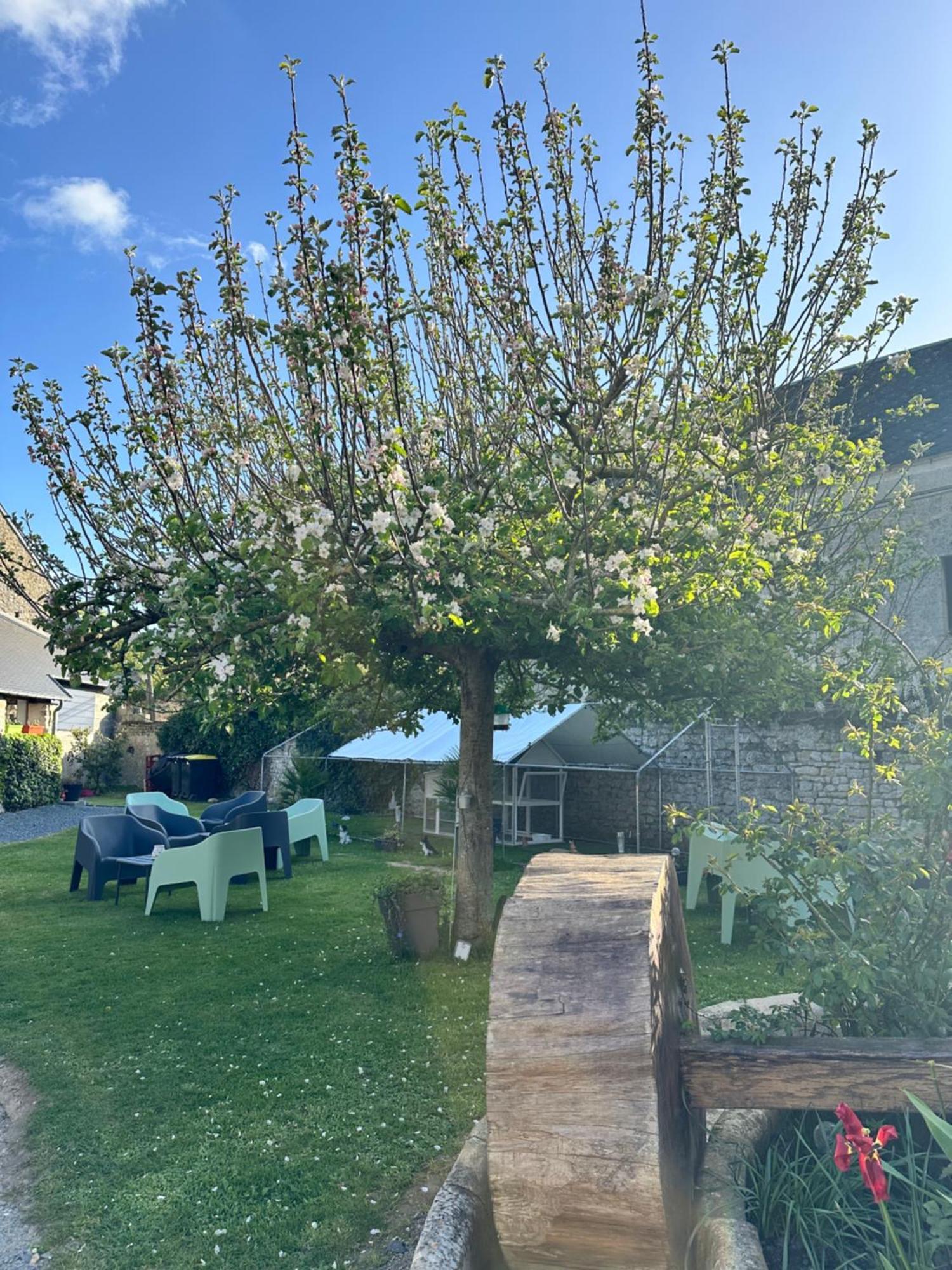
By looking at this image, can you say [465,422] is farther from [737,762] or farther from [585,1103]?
[737,762]

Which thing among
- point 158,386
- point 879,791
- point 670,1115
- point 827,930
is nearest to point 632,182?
point 158,386

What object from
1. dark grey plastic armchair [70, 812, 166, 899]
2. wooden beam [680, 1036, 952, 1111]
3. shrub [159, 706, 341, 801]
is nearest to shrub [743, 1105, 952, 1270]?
wooden beam [680, 1036, 952, 1111]

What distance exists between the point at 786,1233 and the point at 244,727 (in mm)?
24460

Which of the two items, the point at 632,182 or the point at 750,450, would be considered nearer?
the point at 632,182

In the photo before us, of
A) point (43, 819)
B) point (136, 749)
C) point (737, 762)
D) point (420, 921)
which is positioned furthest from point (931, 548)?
point (136, 749)

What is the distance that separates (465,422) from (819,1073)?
5.03 m

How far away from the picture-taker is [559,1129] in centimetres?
228

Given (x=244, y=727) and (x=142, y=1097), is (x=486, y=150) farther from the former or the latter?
(x=244, y=727)

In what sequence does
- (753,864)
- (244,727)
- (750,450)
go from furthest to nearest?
(244,727) → (753,864) → (750,450)

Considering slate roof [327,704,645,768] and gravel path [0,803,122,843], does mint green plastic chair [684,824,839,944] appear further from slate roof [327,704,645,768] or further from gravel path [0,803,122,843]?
gravel path [0,803,122,843]

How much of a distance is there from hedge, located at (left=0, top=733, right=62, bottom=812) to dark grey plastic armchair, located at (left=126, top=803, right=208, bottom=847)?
10.4 meters

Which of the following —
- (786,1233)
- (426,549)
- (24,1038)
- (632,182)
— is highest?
(632,182)

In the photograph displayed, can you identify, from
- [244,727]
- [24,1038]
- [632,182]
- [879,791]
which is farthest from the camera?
[244,727]

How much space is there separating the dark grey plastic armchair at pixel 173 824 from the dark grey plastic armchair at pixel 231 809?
0.28 meters
